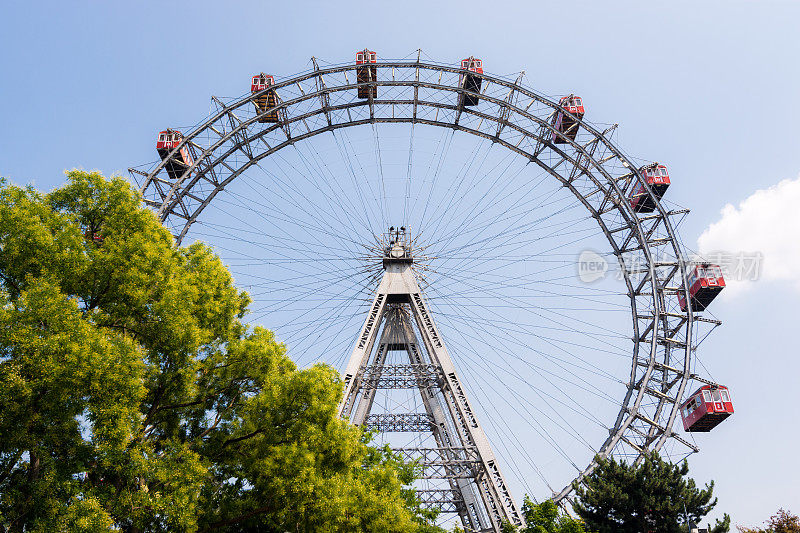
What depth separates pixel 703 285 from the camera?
29828mm

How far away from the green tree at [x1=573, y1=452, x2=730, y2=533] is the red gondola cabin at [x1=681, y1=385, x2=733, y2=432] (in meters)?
7.46

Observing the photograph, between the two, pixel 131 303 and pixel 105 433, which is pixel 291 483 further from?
pixel 131 303

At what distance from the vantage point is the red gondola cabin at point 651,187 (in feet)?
102

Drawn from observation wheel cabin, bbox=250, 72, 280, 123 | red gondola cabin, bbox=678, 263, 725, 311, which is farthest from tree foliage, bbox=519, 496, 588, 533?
observation wheel cabin, bbox=250, 72, 280, 123

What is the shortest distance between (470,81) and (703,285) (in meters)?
15.7

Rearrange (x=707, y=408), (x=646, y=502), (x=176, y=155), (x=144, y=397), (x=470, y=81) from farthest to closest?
(x=470, y=81)
(x=176, y=155)
(x=707, y=408)
(x=646, y=502)
(x=144, y=397)

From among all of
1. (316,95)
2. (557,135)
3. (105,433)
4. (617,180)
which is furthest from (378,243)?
(105,433)

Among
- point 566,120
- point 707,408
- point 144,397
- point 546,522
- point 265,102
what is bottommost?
point 144,397

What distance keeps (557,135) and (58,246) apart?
24.8 m

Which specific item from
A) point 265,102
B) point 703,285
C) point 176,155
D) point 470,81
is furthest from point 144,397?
point 703,285

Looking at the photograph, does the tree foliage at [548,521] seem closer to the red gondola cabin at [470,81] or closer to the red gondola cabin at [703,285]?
the red gondola cabin at [703,285]

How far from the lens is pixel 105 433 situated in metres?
11.2

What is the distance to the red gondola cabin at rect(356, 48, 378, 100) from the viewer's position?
3025 centimetres

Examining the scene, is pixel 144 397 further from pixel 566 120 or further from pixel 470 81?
pixel 566 120
